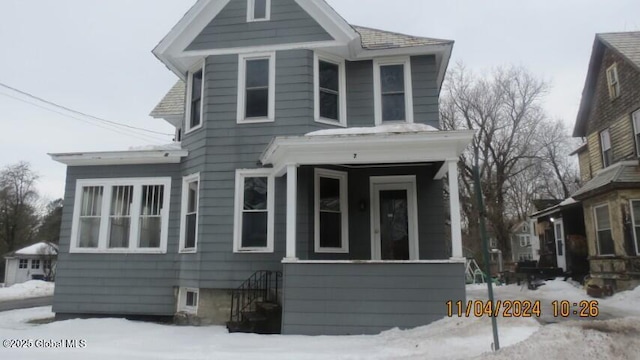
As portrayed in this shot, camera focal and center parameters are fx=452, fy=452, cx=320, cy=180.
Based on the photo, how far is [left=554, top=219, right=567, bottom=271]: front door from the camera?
1947cm

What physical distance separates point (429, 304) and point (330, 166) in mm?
3431

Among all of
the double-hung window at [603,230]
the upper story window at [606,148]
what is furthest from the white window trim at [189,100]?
the upper story window at [606,148]

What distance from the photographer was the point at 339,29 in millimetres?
9680

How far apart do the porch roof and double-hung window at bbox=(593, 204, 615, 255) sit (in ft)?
30.7

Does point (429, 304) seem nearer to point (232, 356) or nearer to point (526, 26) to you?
point (232, 356)

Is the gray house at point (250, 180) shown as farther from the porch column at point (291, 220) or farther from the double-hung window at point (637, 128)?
the double-hung window at point (637, 128)

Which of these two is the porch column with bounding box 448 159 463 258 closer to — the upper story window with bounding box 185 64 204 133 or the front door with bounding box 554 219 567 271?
the upper story window with bounding box 185 64 204 133

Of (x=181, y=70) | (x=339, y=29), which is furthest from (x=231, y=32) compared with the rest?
(x=339, y=29)

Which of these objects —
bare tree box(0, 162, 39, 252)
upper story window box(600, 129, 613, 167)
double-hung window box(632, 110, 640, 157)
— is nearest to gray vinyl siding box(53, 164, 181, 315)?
double-hung window box(632, 110, 640, 157)

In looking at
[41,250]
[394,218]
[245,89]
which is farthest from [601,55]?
[41,250]

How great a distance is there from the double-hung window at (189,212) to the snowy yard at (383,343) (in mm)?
2081

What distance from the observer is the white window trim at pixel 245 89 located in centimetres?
969

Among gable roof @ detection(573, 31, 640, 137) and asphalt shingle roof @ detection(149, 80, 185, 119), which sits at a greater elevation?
gable roof @ detection(573, 31, 640, 137)

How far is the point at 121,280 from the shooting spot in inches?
393
